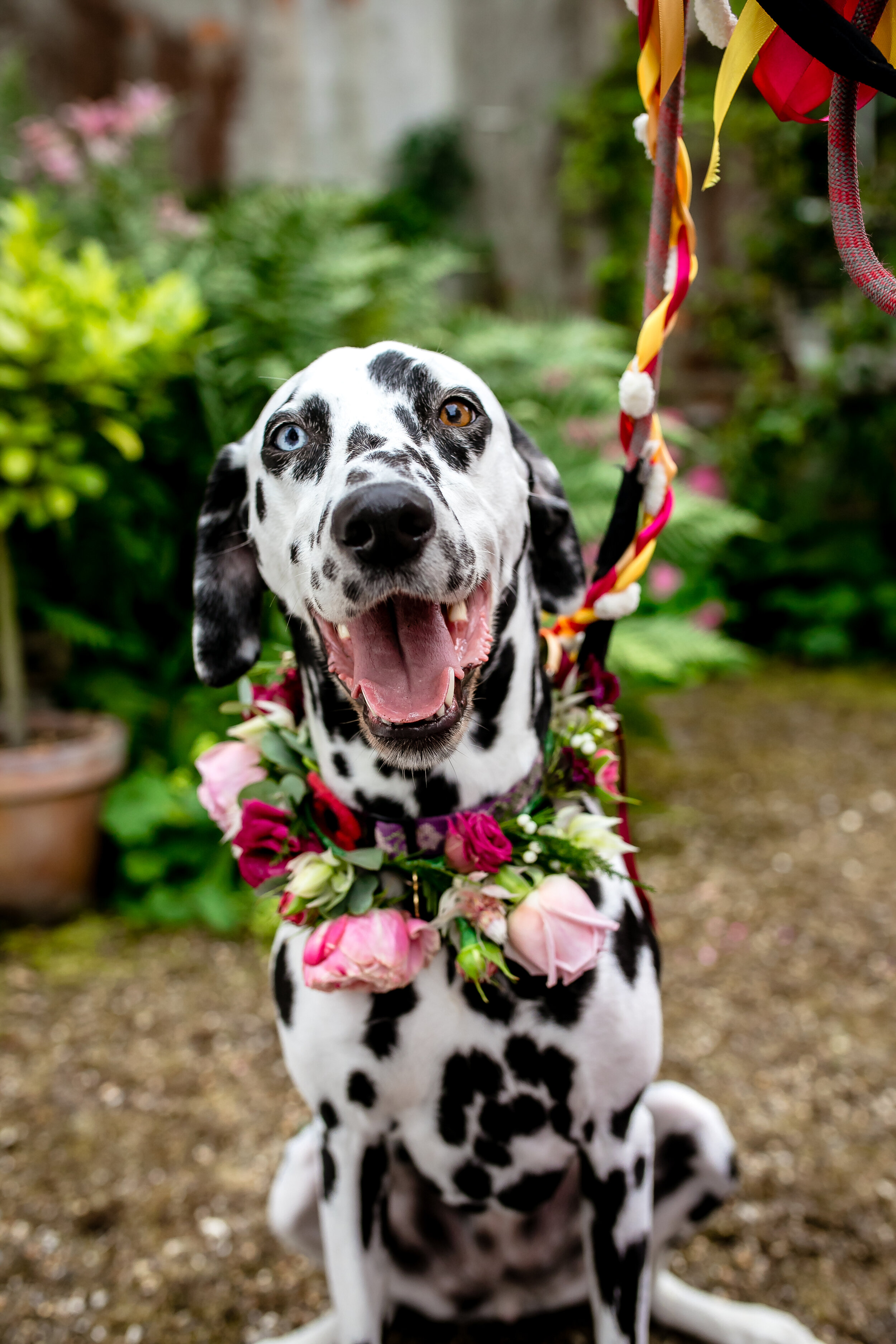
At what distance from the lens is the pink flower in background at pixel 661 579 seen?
14.3ft

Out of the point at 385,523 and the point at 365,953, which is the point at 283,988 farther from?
the point at 385,523

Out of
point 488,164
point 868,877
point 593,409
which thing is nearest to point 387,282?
point 593,409

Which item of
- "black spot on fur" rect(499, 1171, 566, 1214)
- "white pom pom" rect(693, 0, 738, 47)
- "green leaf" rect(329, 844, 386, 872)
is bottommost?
"black spot on fur" rect(499, 1171, 566, 1214)

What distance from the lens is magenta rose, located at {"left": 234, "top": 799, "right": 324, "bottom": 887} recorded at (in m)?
1.34

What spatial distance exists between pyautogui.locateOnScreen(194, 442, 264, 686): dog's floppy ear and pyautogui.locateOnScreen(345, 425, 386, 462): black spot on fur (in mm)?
282

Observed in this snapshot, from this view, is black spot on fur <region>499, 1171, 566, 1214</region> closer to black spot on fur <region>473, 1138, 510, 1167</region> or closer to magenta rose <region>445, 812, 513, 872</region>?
black spot on fur <region>473, 1138, 510, 1167</region>

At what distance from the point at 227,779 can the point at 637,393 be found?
794 mm

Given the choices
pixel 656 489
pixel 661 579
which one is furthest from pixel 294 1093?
pixel 661 579

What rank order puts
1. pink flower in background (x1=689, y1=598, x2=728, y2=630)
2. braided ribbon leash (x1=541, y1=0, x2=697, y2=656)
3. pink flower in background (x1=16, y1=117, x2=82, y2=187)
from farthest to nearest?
pink flower in background (x1=689, y1=598, x2=728, y2=630)
pink flower in background (x1=16, y1=117, x2=82, y2=187)
braided ribbon leash (x1=541, y1=0, x2=697, y2=656)

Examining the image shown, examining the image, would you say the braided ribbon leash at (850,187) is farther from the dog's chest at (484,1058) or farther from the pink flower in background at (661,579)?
the pink flower in background at (661,579)

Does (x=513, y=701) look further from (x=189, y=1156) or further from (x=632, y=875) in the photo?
(x=189, y=1156)

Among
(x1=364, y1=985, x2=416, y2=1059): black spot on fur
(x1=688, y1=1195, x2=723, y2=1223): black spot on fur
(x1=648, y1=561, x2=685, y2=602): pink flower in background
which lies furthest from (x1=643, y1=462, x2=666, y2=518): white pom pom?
(x1=648, y1=561, x2=685, y2=602): pink flower in background

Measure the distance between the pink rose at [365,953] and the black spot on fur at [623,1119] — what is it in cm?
36

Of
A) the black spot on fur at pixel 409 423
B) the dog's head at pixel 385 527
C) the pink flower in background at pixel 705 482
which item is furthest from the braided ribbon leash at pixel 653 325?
the pink flower in background at pixel 705 482
